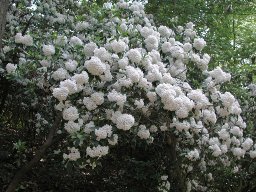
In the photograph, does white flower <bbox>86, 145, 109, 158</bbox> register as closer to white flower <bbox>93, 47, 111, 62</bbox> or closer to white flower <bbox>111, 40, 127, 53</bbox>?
white flower <bbox>93, 47, 111, 62</bbox>

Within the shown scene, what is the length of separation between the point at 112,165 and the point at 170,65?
4.35 ft

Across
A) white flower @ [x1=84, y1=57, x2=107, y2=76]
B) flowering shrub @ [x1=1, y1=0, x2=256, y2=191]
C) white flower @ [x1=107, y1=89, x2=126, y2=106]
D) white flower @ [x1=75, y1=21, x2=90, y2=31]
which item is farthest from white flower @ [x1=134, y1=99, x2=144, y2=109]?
white flower @ [x1=75, y1=21, x2=90, y2=31]

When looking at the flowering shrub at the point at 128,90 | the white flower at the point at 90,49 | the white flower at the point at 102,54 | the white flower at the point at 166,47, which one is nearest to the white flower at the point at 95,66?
the flowering shrub at the point at 128,90

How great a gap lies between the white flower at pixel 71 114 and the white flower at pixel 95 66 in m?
0.34

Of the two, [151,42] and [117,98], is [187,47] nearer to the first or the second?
[151,42]

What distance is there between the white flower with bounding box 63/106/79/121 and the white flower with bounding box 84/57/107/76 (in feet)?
1.12

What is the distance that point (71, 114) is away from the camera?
3.21 metres

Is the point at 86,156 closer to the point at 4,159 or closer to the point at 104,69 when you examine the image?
the point at 104,69

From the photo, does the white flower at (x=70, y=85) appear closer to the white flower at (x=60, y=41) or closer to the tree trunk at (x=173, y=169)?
the white flower at (x=60, y=41)

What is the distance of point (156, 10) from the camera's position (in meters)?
6.00

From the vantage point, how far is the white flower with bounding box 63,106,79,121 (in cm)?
321

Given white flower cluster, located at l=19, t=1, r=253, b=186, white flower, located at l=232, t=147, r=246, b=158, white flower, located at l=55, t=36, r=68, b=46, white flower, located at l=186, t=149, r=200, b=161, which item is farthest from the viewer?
white flower, located at l=232, t=147, r=246, b=158

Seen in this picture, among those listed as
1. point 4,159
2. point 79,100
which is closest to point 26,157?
point 4,159

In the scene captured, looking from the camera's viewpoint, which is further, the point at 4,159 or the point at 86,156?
the point at 4,159
